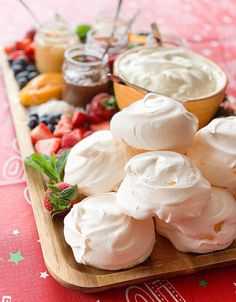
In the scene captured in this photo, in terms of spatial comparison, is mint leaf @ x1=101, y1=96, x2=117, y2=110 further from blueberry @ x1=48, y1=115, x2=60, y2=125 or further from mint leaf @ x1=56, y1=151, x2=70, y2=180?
mint leaf @ x1=56, y1=151, x2=70, y2=180

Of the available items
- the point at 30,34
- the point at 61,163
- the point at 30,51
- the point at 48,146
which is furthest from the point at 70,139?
the point at 30,34

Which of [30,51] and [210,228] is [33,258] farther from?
A: [30,51]

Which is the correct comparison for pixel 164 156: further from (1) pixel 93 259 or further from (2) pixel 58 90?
(2) pixel 58 90

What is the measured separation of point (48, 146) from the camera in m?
1.59

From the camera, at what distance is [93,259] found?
1.14 meters

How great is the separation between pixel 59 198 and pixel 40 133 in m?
0.41

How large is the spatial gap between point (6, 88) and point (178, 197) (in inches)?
41.1

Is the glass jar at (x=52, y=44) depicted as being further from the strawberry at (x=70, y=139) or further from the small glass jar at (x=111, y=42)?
the strawberry at (x=70, y=139)

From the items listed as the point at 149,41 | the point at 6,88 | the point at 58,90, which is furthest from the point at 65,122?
the point at 149,41

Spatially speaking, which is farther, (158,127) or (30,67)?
(30,67)

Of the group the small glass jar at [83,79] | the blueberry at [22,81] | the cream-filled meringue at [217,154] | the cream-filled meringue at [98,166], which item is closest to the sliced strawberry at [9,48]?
the blueberry at [22,81]

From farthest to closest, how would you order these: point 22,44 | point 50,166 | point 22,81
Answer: point 22,44
point 22,81
point 50,166

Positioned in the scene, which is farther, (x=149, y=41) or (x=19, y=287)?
(x=149, y=41)

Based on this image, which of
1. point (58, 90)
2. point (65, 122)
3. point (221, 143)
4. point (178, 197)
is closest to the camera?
point (178, 197)
